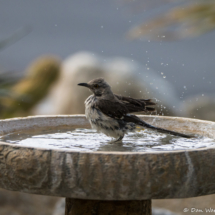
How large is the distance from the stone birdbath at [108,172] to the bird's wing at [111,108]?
4.59 feet

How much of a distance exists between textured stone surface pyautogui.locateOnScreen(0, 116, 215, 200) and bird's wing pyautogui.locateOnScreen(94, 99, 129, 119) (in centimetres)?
143

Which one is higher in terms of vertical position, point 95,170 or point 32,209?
point 95,170

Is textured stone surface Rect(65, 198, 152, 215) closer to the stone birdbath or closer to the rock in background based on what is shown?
the stone birdbath

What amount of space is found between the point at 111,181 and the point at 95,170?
13 cm

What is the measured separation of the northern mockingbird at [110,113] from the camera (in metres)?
3.71

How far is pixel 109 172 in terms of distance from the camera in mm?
2268

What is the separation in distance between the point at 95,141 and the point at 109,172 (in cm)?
154

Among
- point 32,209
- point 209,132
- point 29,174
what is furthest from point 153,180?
point 32,209

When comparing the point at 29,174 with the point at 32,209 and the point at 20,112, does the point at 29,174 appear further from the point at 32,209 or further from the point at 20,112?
the point at 20,112

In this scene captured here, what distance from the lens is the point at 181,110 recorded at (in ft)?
27.3

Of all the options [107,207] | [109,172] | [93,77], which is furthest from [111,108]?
[93,77]

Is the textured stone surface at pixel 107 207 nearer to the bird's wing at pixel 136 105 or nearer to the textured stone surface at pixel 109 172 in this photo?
the textured stone surface at pixel 109 172

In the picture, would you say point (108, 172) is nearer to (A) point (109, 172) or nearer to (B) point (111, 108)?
(A) point (109, 172)

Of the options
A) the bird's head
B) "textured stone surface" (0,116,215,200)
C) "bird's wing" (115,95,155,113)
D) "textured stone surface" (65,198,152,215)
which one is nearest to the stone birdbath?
"textured stone surface" (0,116,215,200)
